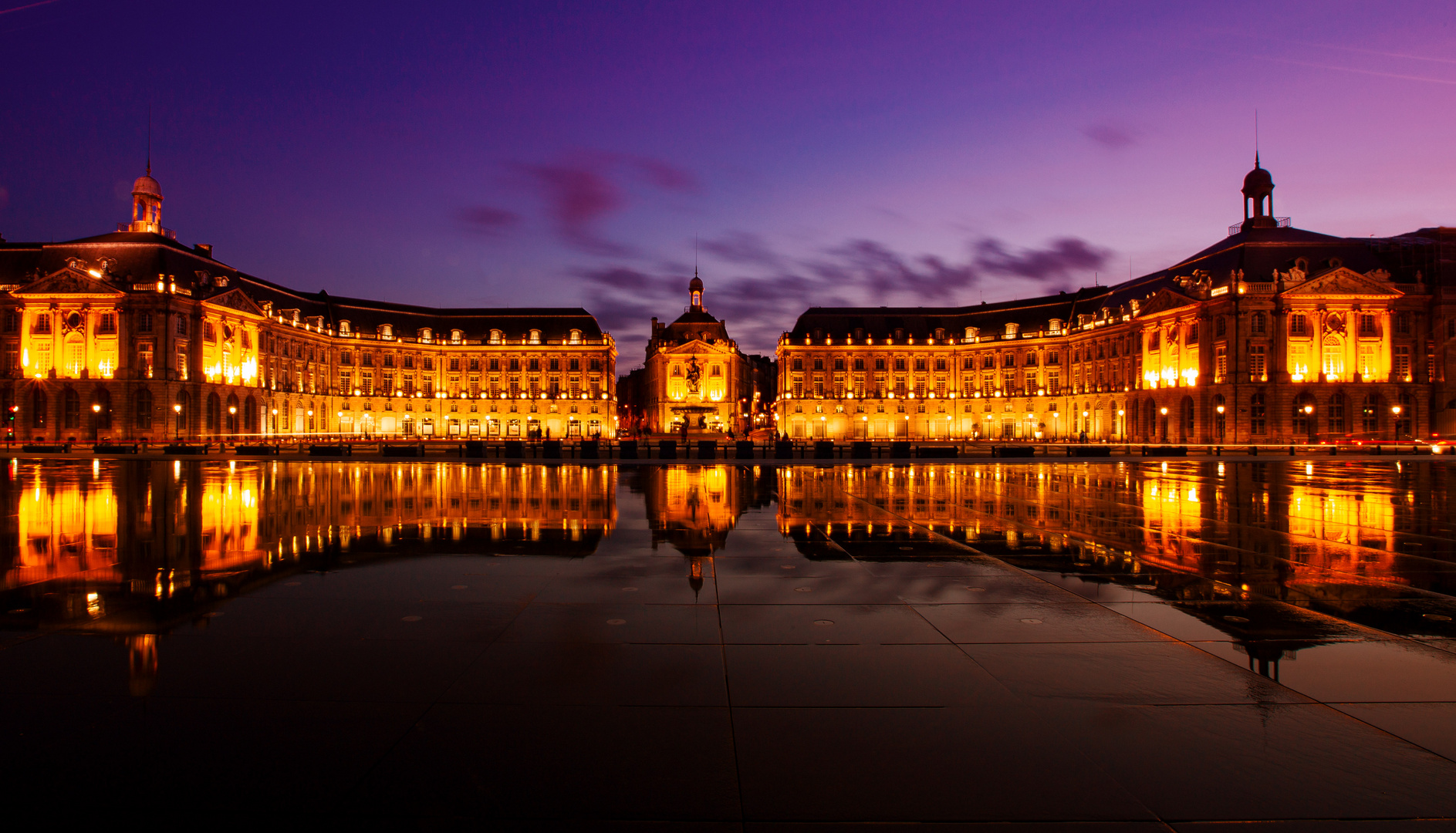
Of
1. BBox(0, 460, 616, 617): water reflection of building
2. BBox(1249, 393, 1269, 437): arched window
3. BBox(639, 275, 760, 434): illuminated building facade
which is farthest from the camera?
BBox(639, 275, 760, 434): illuminated building facade

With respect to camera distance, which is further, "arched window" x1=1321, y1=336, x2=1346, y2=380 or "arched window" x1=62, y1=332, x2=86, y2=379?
"arched window" x1=1321, y1=336, x2=1346, y2=380

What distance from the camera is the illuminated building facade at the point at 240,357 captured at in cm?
7212

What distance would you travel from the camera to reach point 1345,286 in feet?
240

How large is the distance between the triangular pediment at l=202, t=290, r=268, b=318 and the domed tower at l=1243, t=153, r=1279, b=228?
111415 mm

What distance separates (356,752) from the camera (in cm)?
470

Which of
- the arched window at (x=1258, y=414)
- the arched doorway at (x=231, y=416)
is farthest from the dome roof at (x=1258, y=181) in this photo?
the arched doorway at (x=231, y=416)

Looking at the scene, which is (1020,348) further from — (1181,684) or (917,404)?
(1181,684)

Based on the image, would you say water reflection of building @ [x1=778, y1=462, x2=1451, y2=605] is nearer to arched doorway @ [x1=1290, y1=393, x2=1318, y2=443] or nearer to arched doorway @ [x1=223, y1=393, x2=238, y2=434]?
arched doorway @ [x1=1290, y1=393, x2=1318, y2=443]

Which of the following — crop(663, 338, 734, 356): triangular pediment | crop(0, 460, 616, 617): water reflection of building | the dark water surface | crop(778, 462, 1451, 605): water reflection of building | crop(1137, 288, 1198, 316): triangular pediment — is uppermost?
crop(1137, 288, 1198, 316): triangular pediment

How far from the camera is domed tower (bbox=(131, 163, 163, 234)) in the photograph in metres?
81.1

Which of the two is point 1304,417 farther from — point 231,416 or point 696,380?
point 231,416

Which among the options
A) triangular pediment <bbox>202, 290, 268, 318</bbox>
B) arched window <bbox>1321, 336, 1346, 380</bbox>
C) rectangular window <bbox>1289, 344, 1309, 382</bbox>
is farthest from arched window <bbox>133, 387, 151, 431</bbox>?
arched window <bbox>1321, 336, 1346, 380</bbox>

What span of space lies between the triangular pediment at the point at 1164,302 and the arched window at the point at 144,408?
10301 centimetres

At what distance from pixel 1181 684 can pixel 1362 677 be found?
5.03 feet
